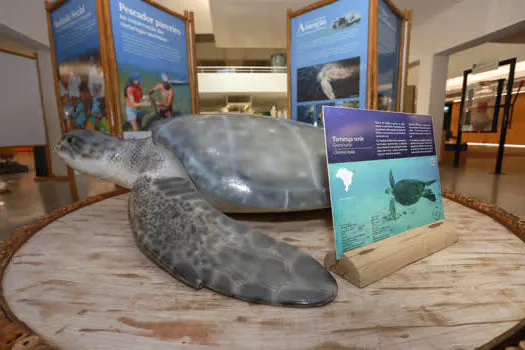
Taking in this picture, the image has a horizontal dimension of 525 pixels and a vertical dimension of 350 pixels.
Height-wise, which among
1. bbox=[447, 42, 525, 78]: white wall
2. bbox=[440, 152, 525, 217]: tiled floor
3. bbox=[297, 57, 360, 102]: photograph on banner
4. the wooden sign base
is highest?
bbox=[447, 42, 525, 78]: white wall

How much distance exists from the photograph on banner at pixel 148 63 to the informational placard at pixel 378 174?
1.61 meters

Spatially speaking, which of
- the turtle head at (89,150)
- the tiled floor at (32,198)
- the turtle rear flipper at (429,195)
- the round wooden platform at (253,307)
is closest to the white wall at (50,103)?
the tiled floor at (32,198)

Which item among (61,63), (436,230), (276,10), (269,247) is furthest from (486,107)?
(61,63)

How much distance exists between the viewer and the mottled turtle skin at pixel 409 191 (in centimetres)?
70

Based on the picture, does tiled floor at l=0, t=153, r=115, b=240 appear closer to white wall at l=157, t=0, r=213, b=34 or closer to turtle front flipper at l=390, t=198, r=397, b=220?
turtle front flipper at l=390, t=198, r=397, b=220

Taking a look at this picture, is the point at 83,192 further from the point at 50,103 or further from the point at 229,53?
the point at 229,53

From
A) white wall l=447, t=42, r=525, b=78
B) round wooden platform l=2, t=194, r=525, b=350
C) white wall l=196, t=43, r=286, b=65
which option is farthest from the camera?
white wall l=196, t=43, r=286, b=65

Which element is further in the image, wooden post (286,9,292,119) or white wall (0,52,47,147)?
white wall (0,52,47,147)

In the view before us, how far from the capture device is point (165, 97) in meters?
2.04

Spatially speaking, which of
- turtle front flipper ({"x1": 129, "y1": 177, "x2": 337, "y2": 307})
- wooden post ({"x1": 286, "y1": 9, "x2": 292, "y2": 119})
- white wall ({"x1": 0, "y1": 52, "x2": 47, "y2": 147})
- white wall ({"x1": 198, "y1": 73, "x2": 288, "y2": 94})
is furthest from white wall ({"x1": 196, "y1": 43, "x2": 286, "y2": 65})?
turtle front flipper ({"x1": 129, "y1": 177, "x2": 337, "y2": 307})

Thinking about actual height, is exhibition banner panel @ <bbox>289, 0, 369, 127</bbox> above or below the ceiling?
below

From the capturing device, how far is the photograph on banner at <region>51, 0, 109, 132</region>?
5.51 ft

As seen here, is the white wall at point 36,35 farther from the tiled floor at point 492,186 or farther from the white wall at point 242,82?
the tiled floor at point 492,186

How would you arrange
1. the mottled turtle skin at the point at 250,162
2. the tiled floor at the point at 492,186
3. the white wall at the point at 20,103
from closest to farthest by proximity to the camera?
the mottled turtle skin at the point at 250,162, the tiled floor at the point at 492,186, the white wall at the point at 20,103
